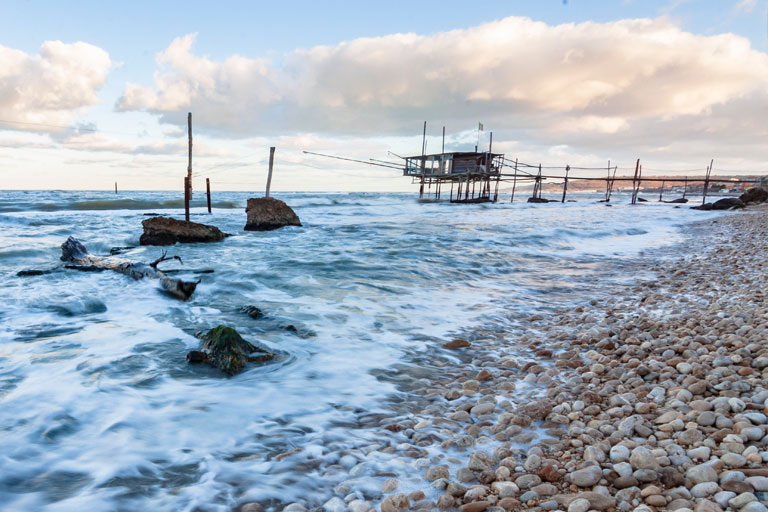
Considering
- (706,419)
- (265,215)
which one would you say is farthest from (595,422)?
(265,215)

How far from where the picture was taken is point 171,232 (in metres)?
15.2

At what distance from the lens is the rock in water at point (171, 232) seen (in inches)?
587

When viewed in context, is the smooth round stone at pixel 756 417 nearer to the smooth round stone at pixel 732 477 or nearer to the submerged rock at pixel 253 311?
the smooth round stone at pixel 732 477

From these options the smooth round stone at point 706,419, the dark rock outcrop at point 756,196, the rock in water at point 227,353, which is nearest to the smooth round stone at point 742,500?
the smooth round stone at point 706,419

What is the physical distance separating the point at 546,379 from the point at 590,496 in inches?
73.0

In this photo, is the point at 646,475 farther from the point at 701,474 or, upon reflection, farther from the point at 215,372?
the point at 215,372

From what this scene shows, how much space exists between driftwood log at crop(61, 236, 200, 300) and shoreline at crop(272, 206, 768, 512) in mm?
5275

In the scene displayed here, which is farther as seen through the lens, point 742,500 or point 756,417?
point 756,417

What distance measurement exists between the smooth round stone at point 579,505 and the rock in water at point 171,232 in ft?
51.1

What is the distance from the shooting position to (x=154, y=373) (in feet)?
14.4

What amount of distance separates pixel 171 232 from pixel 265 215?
5.36m

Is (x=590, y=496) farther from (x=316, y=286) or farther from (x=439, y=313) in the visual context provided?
(x=316, y=286)

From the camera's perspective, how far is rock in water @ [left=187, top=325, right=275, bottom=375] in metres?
4.44

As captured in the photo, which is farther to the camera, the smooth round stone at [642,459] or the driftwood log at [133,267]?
the driftwood log at [133,267]
